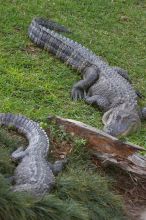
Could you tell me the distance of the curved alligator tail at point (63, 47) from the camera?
895cm

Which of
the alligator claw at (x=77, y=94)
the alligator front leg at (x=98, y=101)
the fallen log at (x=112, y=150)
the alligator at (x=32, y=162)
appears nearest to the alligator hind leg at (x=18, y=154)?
the alligator at (x=32, y=162)

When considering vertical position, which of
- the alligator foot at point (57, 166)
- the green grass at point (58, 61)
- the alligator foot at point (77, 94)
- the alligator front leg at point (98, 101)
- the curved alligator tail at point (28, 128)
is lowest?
the alligator front leg at point (98, 101)

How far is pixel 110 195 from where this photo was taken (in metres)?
5.38

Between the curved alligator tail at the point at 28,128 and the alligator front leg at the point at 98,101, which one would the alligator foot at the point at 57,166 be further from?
the alligator front leg at the point at 98,101

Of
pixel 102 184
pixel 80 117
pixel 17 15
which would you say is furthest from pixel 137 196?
pixel 17 15

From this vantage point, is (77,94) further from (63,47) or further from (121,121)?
(63,47)

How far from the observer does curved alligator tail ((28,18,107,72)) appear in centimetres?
895

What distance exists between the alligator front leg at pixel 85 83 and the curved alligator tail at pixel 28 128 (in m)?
1.69

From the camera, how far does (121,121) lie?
7.55m

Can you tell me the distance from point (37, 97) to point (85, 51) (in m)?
1.83

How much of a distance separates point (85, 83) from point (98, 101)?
533 millimetres

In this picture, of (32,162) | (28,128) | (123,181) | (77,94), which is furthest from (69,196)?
(77,94)

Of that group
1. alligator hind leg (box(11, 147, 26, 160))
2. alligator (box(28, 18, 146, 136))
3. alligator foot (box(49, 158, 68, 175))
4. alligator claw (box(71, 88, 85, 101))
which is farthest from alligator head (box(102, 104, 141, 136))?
alligator hind leg (box(11, 147, 26, 160))

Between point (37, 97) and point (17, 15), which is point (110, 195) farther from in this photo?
point (17, 15)
